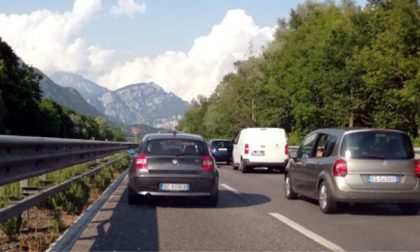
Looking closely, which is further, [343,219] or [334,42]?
[334,42]

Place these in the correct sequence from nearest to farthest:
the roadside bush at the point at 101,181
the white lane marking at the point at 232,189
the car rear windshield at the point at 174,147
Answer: the car rear windshield at the point at 174,147 → the white lane marking at the point at 232,189 → the roadside bush at the point at 101,181

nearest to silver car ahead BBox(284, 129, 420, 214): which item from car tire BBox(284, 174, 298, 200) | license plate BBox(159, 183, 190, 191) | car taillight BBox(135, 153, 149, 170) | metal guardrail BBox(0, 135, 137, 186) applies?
car tire BBox(284, 174, 298, 200)

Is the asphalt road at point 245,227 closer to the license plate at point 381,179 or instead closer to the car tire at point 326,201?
the car tire at point 326,201

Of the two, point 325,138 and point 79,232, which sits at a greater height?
point 325,138

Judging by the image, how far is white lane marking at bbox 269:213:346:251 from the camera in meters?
7.57

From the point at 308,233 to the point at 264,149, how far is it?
52.7ft

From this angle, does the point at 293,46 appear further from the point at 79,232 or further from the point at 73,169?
the point at 79,232

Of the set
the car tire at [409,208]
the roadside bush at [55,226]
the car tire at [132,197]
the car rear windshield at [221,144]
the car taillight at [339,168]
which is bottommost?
the car tire at [409,208]

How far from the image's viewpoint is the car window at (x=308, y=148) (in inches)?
481

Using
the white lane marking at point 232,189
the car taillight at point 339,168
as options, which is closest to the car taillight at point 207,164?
the car taillight at point 339,168

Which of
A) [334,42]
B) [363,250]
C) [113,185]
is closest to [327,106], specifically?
[334,42]

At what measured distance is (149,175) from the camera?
11711 mm

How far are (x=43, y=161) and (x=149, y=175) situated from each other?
9.26 ft

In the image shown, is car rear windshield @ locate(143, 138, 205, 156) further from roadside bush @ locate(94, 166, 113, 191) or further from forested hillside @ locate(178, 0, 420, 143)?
forested hillside @ locate(178, 0, 420, 143)
